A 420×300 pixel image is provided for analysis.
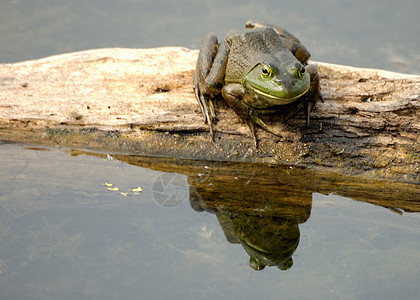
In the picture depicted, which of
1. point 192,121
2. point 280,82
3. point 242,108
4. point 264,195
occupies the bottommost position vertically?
point 264,195

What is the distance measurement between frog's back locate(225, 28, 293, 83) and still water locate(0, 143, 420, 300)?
2.51 ft

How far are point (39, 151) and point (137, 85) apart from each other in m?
0.98

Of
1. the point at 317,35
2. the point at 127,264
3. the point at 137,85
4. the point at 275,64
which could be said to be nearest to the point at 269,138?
the point at 275,64

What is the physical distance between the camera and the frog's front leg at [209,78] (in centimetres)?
371

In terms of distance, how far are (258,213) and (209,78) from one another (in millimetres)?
1239

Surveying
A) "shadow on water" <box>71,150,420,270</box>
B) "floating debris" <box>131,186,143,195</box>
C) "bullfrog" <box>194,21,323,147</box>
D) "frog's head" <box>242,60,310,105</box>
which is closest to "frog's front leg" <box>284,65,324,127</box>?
"bullfrog" <box>194,21,323,147</box>

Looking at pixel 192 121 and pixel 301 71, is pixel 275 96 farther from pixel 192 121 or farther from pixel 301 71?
pixel 192 121

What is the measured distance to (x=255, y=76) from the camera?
11.4ft

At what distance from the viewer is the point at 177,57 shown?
4.27 metres

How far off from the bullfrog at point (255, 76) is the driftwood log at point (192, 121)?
0.10m

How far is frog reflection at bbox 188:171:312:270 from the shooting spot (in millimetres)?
2811


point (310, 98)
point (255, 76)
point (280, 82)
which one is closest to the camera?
point (280, 82)

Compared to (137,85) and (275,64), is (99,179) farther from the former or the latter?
(275,64)

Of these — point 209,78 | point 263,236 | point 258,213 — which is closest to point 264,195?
point 258,213
